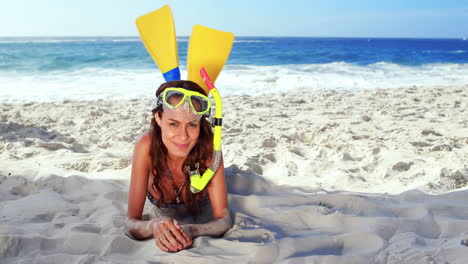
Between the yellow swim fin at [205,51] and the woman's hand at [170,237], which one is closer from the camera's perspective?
the woman's hand at [170,237]

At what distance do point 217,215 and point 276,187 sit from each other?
29.2 inches

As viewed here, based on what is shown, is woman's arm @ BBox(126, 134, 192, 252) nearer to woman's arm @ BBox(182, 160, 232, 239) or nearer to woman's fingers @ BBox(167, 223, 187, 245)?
woman's fingers @ BBox(167, 223, 187, 245)

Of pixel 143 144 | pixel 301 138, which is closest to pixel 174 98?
pixel 143 144

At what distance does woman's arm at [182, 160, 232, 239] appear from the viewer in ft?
5.77

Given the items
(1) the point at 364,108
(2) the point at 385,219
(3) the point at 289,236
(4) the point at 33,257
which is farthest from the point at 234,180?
(1) the point at 364,108

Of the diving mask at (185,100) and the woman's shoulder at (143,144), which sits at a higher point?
the diving mask at (185,100)

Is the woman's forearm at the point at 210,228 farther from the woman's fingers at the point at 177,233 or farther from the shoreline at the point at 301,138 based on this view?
the shoreline at the point at 301,138

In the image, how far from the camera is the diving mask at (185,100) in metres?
1.77

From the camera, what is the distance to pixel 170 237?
1.61 meters

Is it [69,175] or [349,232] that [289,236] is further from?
[69,175]

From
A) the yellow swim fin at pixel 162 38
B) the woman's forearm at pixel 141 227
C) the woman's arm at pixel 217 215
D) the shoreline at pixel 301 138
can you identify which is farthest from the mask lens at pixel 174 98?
the shoreline at pixel 301 138

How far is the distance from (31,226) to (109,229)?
16.2 inches

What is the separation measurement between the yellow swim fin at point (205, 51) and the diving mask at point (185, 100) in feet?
0.93

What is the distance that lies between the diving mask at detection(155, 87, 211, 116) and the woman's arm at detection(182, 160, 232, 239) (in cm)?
33
